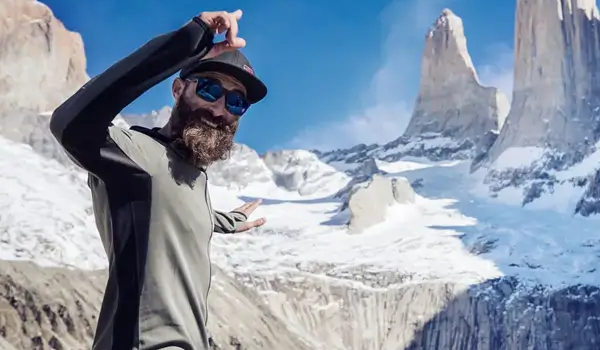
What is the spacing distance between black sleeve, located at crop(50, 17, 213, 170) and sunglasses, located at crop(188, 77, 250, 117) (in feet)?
0.94

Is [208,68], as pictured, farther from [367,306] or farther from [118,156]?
[367,306]

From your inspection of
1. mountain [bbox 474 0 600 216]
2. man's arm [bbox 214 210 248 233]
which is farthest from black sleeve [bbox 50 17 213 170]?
mountain [bbox 474 0 600 216]

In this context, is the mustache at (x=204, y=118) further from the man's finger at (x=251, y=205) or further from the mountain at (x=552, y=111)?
the mountain at (x=552, y=111)

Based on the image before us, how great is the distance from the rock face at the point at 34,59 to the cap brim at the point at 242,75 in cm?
8501

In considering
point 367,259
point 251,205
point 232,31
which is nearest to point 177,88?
point 232,31

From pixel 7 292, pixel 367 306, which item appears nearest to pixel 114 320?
pixel 7 292

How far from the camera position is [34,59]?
91.4 m

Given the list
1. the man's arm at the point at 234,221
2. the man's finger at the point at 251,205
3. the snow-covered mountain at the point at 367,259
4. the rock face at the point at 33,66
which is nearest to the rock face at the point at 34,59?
the rock face at the point at 33,66

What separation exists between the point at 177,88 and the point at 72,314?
50.6 m

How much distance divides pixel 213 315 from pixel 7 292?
428 inches

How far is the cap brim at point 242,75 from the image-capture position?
2738 mm

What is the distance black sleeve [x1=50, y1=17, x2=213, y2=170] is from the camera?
2.37 metres

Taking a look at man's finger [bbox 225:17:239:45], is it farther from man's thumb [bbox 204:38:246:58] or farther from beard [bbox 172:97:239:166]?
beard [bbox 172:97:239:166]

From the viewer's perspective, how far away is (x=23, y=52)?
91.1 meters
